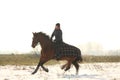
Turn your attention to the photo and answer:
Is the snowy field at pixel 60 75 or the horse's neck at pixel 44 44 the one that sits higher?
the horse's neck at pixel 44 44

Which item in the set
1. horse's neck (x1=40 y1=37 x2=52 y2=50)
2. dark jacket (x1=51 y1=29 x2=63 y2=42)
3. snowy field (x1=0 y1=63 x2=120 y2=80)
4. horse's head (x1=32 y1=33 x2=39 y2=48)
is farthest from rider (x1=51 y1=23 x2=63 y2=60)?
snowy field (x1=0 y1=63 x2=120 y2=80)

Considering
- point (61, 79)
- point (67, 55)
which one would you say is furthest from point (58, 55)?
point (61, 79)

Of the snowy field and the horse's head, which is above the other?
the horse's head

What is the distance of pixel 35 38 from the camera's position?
17.9 m

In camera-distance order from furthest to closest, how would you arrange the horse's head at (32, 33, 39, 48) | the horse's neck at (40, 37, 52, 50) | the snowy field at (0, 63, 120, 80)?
the horse's neck at (40, 37, 52, 50)
the horse's head at (32, 33, 39, 48)
the snowy field at (0, 63, 120, 80)

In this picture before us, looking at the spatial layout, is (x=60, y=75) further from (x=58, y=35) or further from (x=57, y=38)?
(x=58, y=35)

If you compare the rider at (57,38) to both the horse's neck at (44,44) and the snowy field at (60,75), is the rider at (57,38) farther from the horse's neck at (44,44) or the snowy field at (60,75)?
the snowy field at (60,75)

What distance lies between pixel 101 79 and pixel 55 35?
3.23m

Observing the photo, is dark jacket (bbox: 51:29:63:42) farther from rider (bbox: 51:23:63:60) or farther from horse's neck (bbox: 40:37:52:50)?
horse's neck (bbox: 40:37:52:50)

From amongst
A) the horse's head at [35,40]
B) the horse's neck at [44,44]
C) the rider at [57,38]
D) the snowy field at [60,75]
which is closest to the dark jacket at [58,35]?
the rider at [57,38]

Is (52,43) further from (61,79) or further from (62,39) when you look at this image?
(61,79)

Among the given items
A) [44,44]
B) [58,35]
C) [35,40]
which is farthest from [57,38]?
[35,40]

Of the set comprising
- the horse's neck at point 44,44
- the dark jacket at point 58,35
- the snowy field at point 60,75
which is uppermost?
the dark jacket at point 58,35

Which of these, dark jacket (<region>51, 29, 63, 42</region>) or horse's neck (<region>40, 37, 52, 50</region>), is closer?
dark jacket (<region>51, 29, 63, 42</region>)
